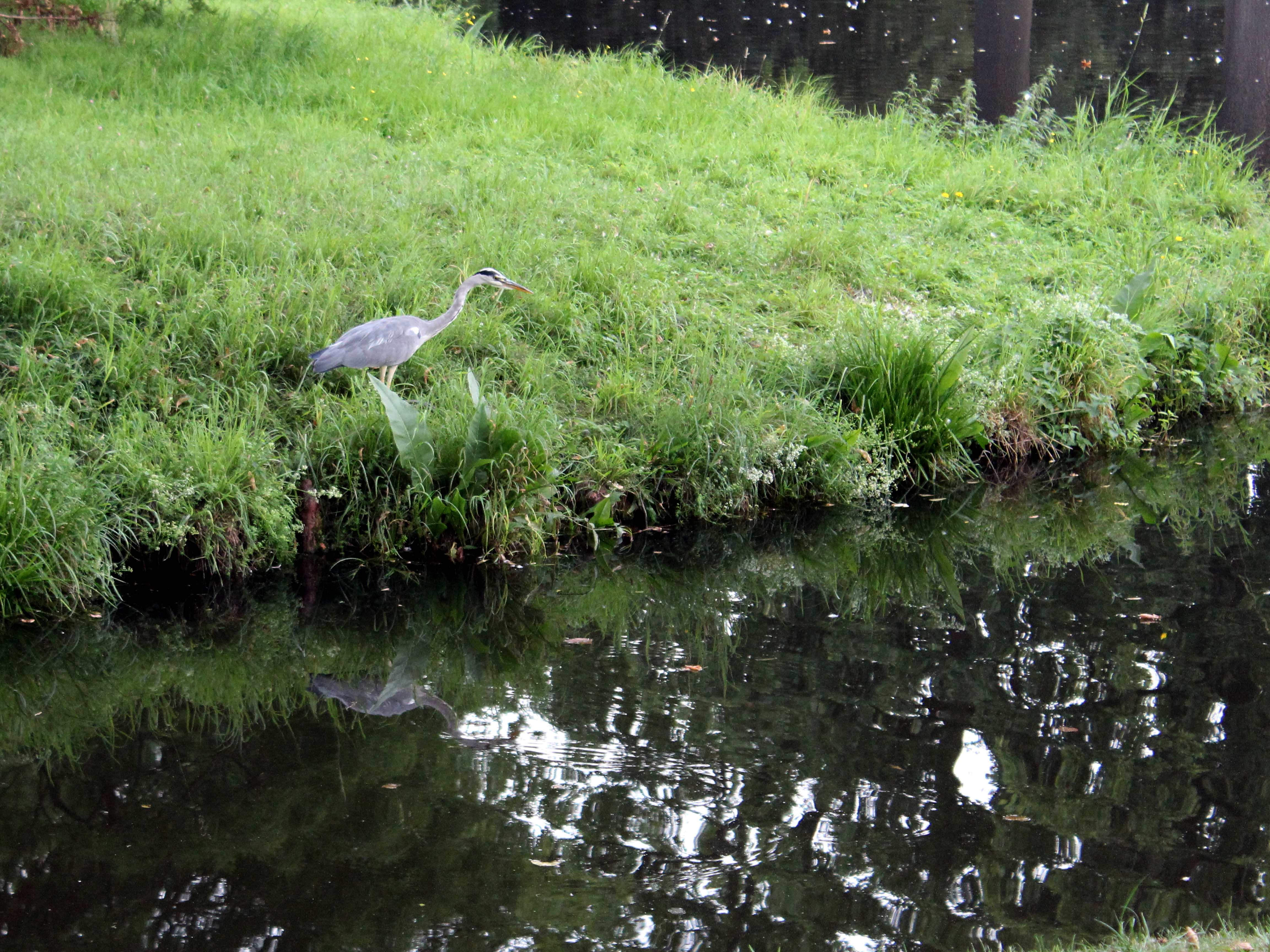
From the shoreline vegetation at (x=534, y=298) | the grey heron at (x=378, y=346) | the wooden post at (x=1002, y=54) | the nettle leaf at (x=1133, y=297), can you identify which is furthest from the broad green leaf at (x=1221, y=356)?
the grey heron at (x=378, y=346)

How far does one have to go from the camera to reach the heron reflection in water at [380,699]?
5094mm

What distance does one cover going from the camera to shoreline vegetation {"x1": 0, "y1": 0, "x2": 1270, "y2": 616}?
644 cm

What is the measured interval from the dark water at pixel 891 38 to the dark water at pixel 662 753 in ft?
32.3

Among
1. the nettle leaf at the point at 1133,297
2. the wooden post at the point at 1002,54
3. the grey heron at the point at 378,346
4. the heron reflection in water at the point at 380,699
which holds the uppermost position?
the wooden post at the point at 1002,54

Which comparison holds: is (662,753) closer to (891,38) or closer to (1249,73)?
(1249,73)

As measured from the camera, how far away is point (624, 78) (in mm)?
13195

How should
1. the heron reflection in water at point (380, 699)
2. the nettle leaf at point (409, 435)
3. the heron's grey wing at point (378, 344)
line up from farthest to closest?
the heron's grey wing at point (378, 344) < the nettle leaf at point (409, 435) < the heron reflection in water at point (380, 699)

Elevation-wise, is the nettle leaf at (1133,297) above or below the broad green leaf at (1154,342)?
above

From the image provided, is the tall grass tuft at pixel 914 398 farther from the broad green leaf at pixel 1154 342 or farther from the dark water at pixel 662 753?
the broad green leaf at pixel 1154 342

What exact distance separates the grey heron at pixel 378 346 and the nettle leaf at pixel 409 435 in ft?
0.63

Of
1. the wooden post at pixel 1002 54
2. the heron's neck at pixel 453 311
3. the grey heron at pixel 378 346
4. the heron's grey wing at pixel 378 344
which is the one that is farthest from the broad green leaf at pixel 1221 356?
the heron's grey wing at pixel 378 344

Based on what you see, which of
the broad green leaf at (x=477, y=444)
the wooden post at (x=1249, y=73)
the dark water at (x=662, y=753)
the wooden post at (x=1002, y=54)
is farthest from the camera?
the wooden post at (x=1002, y=54)

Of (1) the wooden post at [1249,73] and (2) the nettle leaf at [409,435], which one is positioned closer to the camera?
(2) the nettle leaf at [409,435]

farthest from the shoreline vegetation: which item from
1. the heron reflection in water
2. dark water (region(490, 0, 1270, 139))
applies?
dark water (region(490, 0, 1270, 139))
